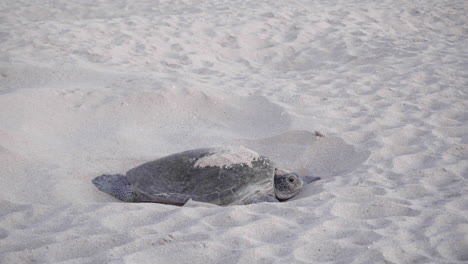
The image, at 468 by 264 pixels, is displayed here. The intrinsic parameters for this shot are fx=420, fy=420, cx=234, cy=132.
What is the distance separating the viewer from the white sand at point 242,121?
2.28 metres

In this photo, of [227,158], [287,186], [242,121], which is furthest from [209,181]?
[242,121]

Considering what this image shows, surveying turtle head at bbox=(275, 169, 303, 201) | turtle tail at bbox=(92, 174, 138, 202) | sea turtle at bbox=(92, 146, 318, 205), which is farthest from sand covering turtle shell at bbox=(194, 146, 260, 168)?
turtle tail at bbox=(92, 174, 138, 202)

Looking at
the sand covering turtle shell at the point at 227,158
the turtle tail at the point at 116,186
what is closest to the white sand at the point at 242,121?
the turtle tail at the point at 116,186

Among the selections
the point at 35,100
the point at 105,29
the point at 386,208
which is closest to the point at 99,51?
the point at 105,29

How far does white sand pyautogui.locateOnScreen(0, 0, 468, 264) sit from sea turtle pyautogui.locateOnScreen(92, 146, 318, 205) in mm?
126

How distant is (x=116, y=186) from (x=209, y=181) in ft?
2.45

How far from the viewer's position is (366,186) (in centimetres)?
299

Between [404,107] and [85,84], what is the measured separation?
3580 millimetres

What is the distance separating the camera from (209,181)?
289cm

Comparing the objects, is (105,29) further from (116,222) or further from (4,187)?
(116,222)

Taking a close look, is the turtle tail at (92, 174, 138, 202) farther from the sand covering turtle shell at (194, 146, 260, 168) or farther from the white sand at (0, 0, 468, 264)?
the sand covering turtle shell at (194, 146, 260, 168)

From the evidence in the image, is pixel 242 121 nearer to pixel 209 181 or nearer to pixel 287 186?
pixel 287 186

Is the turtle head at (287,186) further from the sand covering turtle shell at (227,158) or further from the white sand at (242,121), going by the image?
the sand covering turtle shell at (227,158)

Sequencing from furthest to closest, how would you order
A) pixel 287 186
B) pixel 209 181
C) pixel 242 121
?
pixel 242 121
pixel 287 186
pixel 209 181
